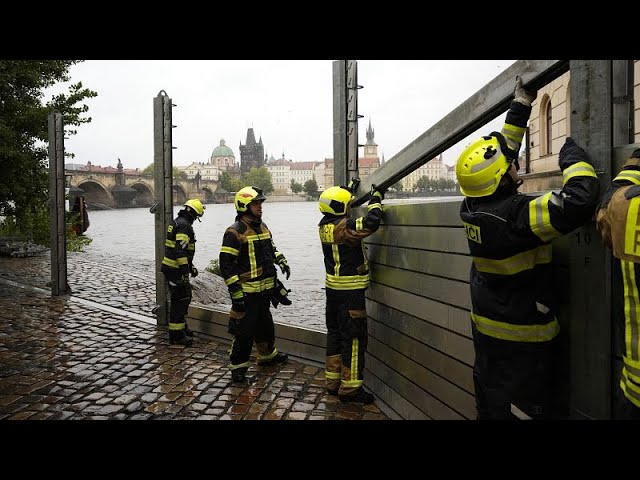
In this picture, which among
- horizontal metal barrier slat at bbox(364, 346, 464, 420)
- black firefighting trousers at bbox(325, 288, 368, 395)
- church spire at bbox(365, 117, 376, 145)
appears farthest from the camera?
church spire at bbox(365, 117, 376, 145)

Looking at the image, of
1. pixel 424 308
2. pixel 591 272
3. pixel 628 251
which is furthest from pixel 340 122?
pixel 628 251

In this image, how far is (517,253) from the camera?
9.19 feet

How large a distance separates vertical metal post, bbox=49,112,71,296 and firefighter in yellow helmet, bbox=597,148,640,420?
1135 cm

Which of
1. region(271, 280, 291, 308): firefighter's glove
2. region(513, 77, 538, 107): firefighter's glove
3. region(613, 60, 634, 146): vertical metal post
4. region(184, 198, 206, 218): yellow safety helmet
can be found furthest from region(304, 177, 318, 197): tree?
region(613, 60, 634, 146): vertical metal post

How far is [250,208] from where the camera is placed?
6168 mm

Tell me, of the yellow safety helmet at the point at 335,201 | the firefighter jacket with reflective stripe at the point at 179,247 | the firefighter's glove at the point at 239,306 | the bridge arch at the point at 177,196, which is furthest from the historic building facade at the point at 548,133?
the bridge arch at the point at 177,196

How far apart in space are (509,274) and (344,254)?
2.52 metres

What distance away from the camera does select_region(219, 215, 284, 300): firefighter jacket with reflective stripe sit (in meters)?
5.94

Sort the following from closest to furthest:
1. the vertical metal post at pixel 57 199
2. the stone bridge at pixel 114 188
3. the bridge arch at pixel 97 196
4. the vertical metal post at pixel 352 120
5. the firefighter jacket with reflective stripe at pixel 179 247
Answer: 1. the vertical metal post at pixel 352 120
2. the firefighter jacket with reflective stripe at pixel 179 247
3. the vertical metal post at pixel 57 199
4. the stone bridge at pixel 114 188
5. the bridge arch at pixel 97 196

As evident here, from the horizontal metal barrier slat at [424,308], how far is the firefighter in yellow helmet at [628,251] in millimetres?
1443

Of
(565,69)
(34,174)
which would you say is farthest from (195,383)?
(34,174)

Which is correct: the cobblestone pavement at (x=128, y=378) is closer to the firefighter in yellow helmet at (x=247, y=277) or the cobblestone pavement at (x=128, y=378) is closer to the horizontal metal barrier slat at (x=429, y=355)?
the firefighter in yellow helmet at (x=247, y=277)

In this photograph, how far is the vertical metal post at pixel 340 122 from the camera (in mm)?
6348

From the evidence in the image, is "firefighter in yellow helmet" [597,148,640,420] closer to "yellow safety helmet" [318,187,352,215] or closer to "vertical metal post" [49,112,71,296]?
"yellow safety helmet" [318,187,352,215]
